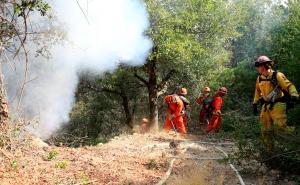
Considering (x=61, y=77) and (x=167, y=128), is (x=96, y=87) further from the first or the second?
(x=167, y=128)

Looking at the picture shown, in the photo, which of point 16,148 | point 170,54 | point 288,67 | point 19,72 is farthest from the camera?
point 170,54

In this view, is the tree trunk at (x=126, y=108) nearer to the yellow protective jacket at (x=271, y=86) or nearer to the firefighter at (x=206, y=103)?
the firefighter at (x=206, y=103)

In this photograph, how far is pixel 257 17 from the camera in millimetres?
43625

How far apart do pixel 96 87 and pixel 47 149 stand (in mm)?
15652

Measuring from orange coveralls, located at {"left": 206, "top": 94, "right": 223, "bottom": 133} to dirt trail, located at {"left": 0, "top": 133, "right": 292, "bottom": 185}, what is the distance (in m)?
5.58

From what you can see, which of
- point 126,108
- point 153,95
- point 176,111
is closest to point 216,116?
point 176,111

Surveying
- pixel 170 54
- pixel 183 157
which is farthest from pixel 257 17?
pixel 183 157

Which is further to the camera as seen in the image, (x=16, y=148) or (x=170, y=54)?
(x=170, y=54)

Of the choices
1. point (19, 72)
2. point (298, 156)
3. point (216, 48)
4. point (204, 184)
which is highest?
point (216, 48)

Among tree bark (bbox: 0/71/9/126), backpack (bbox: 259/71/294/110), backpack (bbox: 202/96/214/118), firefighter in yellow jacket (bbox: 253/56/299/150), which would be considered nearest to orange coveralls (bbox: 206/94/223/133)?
backpack (bbox: 202/96/214/118)

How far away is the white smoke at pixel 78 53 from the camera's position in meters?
14.4

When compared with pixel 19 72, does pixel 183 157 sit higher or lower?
lower

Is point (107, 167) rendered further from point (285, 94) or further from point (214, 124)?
point (214, 124)

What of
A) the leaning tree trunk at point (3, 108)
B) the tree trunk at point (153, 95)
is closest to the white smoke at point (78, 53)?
the tree trunk at point (153, 95)
